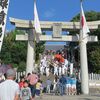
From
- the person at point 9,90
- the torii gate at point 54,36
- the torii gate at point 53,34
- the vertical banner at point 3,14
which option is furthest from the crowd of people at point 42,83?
the vertical banner at point 3,14

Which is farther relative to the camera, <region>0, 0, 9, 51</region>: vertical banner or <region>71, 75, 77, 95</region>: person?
<region>71, 75, 77, 95</region>: person

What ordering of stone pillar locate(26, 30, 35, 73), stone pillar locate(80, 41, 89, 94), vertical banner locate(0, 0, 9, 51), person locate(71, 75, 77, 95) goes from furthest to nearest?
stone pillar locate(26, 30, 35, 73) → stone pillar locate(80, 41, 89, 94) → person locate(71, 75, 77, 95) → vertical banner locate(0, 0, 9, 51)

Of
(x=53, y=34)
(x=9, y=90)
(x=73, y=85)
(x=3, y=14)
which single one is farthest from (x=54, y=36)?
(x=9, y=90)

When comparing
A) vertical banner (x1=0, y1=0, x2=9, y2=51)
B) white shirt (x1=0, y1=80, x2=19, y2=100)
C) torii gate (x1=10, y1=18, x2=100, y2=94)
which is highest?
torii gate (x1=10, y1=18, x2=100, y2=94)

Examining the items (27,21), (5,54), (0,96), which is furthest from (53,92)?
(5,54)

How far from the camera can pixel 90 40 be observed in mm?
Result: 29859

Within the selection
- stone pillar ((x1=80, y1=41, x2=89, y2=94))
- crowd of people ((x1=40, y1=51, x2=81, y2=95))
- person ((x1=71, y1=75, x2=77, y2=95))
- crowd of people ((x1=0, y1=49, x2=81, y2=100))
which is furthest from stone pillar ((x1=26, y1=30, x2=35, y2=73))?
stone pillar ((x1=80, y1=41, x2=89, y2=94))

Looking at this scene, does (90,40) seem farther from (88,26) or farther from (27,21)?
(27,21)

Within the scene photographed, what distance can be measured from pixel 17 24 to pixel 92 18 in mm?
28232

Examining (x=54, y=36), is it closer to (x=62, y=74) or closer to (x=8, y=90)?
(x=62, y=74)

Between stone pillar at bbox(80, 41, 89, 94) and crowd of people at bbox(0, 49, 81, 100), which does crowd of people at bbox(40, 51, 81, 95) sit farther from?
stone pillar at bbox(80, 41, 89, 94)

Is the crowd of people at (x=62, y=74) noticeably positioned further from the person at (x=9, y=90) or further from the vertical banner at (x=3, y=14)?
the person at (x=9, y=90)

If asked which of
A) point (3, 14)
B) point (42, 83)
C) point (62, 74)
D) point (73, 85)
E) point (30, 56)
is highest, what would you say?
point (30, 56)

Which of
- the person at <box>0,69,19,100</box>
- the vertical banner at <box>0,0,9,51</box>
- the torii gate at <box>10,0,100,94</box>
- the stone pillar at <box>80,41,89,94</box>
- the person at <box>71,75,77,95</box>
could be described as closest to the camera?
the person at <box>0,69,19,100</box>
